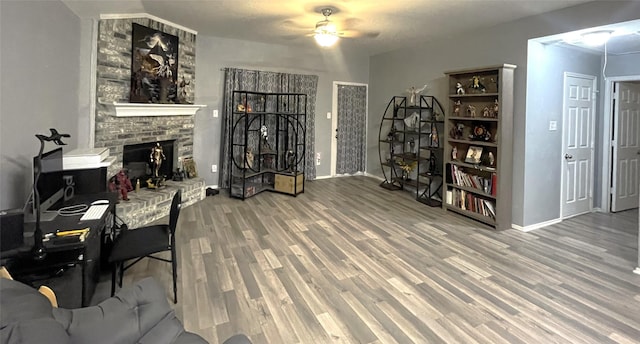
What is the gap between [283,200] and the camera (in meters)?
5.63

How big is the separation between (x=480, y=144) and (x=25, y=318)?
464cm

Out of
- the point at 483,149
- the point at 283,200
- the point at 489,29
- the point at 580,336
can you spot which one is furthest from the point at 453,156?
the point at 580,336

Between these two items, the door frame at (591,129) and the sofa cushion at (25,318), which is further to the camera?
the door frame at (591,129)

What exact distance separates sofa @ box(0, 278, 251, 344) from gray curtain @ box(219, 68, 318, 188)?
472cm

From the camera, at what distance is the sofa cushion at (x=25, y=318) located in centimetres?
109

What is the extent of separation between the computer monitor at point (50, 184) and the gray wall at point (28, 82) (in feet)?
0.71

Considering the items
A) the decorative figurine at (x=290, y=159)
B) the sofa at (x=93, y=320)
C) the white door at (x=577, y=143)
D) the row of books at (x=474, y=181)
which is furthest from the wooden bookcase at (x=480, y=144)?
the sofa at (x=93, y=320)

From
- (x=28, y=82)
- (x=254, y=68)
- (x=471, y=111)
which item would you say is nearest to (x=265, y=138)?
(x=254, y=68)

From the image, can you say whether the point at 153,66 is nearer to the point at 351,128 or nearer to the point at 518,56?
the point at 351,128

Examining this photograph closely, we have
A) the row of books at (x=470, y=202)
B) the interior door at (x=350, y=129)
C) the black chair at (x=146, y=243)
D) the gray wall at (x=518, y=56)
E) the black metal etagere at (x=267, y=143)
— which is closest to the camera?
the black chair at (x=146, y=243)

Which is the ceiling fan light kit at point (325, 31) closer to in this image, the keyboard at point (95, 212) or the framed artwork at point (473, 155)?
the framed artwork at point (473, 155)

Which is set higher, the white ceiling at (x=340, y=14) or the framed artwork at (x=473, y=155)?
the white ceiling at (x=340, y=14)

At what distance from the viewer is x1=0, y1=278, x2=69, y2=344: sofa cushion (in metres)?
1.09

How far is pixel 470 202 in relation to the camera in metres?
4.81
